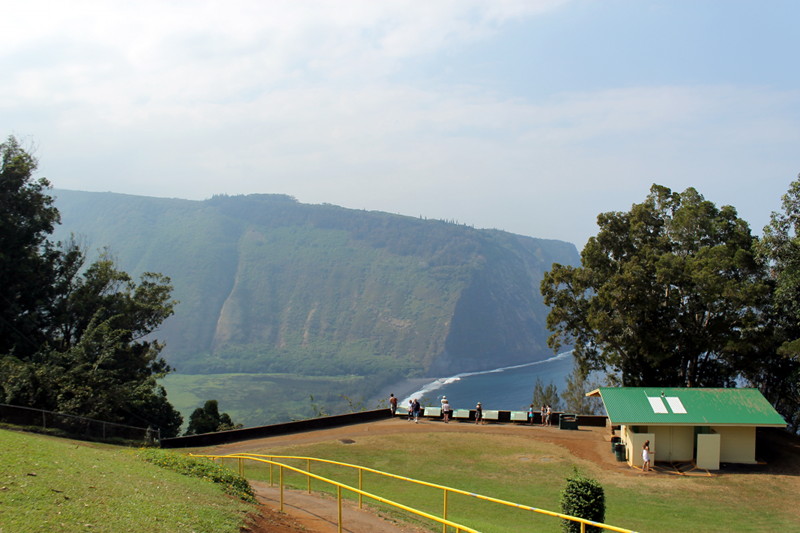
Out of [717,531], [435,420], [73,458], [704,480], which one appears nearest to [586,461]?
[704,480]

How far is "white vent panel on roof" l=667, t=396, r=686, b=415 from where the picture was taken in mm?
27109

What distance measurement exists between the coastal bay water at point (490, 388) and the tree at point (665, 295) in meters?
97.5

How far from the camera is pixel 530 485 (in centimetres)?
2286

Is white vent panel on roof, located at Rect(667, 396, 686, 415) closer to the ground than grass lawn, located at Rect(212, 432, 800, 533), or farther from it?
farther from it

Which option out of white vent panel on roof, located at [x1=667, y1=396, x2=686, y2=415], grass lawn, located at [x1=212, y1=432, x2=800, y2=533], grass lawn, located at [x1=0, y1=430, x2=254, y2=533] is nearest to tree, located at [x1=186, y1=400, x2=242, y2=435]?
grass lawn, located at [x1=212, y1=432, x2=800, y2=533]

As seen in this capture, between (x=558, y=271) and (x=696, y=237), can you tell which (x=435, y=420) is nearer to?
(x=558, y=271)

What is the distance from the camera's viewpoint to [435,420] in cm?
3553

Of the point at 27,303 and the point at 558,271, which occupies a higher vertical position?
the point at 558,271

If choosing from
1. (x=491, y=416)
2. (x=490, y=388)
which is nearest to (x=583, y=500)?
(x=491, y=416)

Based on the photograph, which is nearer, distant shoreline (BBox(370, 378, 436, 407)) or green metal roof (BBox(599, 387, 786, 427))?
green metal roof (BBox(599, 387, 786, 427))

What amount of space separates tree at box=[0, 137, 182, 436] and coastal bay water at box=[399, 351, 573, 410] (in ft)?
317

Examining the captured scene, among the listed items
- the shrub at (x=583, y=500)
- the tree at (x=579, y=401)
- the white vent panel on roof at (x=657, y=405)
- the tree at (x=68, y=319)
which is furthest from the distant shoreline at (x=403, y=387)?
the shrub at (x=583, y=500)

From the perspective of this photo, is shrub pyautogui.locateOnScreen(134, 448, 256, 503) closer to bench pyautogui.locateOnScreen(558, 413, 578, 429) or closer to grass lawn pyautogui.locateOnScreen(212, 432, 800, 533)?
grass lawn pyautogui.locateOnScreen(212, 432, 800, 533)

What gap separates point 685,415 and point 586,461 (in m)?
4.70
